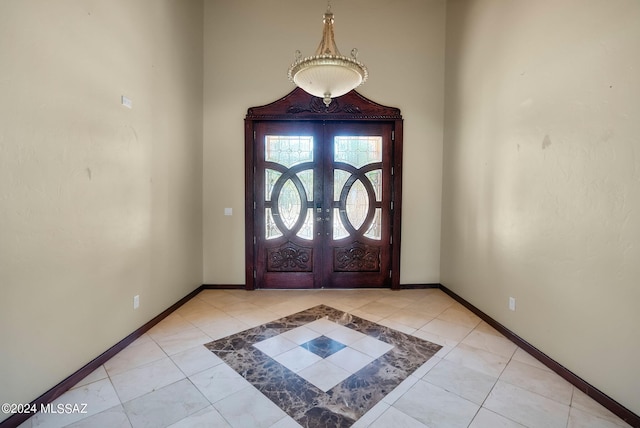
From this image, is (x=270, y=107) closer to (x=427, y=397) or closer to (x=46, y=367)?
(x=46, y=367)

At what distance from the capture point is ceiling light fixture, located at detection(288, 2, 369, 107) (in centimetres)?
218

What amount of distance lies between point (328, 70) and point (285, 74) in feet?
7.23

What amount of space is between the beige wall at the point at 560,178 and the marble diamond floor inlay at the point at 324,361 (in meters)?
1.09

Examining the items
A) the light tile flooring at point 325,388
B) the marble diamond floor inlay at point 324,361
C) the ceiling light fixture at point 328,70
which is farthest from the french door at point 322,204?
the ceiling light fixture at point 328,70

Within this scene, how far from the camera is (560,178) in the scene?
2258 millimetres

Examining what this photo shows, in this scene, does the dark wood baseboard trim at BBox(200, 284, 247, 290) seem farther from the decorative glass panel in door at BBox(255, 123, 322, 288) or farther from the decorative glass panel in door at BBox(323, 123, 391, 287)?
the decorative glass panel in door at BBox(323, 123, 391, 287)

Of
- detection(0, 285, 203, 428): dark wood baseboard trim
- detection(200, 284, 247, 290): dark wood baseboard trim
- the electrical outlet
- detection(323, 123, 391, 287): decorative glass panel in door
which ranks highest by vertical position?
the electrical outlet

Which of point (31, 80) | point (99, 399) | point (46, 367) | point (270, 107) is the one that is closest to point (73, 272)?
point (46, 367)

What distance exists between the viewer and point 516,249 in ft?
8.96

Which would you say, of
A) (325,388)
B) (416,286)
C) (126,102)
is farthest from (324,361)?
(126,102)

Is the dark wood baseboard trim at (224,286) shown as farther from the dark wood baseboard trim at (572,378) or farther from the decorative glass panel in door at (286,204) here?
the dark wood baseboard trim at (572,378)

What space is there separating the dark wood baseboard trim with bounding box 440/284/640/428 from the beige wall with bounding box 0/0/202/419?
3712mm

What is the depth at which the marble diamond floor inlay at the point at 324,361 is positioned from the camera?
1.84m

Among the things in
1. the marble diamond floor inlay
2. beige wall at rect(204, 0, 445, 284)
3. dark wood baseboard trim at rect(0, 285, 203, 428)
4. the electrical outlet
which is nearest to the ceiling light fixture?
the electrical outlet
